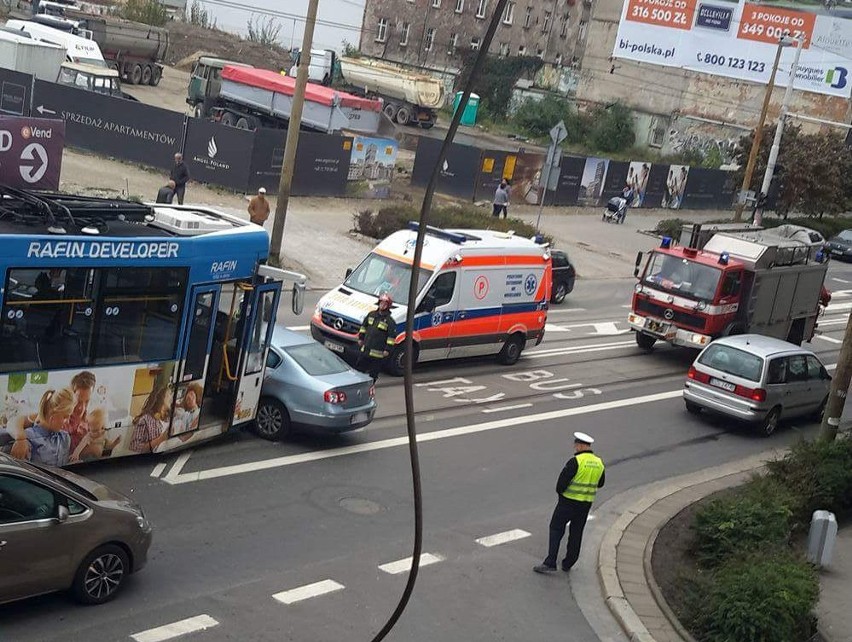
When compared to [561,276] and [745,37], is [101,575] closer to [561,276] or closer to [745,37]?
[561,276]

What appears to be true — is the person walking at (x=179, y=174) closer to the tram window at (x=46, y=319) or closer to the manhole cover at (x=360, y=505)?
the manhole cover at (x=360, y=505)

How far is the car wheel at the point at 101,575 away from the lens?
1020 cm

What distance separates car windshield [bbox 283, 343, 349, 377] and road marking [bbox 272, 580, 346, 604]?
15.6 ft

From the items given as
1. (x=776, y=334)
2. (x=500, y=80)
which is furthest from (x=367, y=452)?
(x=500, y=80)

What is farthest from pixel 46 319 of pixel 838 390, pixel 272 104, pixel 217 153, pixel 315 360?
pixel 272 104

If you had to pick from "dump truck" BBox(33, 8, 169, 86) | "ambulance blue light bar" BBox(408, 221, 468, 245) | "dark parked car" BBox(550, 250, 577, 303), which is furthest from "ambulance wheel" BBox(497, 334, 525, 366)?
"dump truck" BBox(33, 8, 169, 86)

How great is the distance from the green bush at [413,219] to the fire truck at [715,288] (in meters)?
6.59

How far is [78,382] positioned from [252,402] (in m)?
3.23

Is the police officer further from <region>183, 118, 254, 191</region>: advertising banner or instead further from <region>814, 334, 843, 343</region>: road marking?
<region>814, 334, 843, 343</region>: road marking

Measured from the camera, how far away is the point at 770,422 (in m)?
21.6

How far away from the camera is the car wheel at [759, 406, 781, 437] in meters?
21.5

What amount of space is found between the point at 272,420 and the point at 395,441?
1976mm

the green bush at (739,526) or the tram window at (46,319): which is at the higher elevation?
the tram window at (46,319)

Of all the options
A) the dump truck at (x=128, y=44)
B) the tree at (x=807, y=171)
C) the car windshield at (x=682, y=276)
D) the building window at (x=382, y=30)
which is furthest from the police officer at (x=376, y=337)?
the building window at (x=382, y=30)
